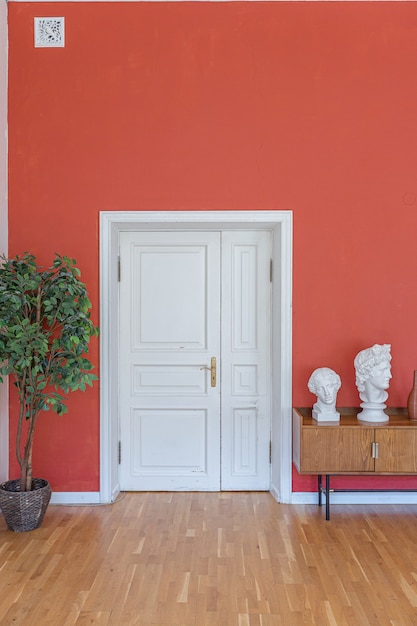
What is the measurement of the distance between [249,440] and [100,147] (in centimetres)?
263

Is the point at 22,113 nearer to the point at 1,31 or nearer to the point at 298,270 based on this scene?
the point at 1,31

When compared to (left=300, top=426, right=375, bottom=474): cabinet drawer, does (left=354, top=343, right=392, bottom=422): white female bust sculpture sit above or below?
above

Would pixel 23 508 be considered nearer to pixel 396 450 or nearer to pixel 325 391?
pixel 325 391

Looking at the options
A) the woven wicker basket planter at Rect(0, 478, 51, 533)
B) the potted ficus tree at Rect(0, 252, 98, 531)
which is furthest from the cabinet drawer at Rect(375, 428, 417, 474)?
the woven wicker basket planter at Rect(0, 478, 51, 533)

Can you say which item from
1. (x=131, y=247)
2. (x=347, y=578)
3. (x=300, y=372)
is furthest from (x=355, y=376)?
(x=131, y=247)

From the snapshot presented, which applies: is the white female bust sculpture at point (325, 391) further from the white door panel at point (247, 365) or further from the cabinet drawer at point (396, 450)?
the white door panel at point (247, 365)

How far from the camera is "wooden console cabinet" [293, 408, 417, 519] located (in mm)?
3850

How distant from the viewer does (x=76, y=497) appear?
14.0 ft

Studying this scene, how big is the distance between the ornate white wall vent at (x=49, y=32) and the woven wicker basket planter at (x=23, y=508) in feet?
10.9

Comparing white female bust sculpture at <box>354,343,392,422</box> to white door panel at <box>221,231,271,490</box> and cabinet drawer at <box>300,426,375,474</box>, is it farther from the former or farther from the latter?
white door panel at <box>221,231,271,490</box>

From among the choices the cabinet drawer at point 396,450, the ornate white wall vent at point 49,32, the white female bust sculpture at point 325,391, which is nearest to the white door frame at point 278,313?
the white female bust sculpture at point 325,391

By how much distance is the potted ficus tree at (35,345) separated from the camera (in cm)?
367

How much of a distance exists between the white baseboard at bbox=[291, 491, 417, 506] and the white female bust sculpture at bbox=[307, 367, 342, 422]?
69 centimetres

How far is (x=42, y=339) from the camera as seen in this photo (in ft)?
12.0
